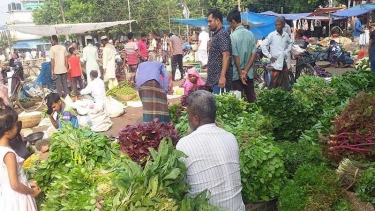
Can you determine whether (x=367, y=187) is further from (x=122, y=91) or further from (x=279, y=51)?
(x=122, y=91)

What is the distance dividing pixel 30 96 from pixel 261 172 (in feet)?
32.4

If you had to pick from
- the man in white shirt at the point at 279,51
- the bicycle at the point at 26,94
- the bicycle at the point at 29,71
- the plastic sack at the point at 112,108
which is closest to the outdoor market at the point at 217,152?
the man in white shirt at the point at 279,51

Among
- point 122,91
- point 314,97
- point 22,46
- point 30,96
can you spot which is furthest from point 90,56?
point 22,46

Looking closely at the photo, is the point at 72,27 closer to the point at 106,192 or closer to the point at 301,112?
the point at 301,112

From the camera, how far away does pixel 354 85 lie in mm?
5367

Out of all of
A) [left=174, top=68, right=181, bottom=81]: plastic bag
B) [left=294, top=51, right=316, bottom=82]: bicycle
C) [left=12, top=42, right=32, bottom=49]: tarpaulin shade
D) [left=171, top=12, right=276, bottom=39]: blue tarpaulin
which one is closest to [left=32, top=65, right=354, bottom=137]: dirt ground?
[left=174, top=68, right=181, bottom=81]: plastic bag

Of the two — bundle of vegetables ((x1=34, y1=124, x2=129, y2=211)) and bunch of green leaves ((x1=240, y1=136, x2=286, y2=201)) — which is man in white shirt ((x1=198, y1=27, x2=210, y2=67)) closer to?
bundle of vegetables ((x1=34, y1=124, x2=129, y2=211))

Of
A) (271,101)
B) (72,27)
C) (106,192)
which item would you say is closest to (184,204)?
(106,192)

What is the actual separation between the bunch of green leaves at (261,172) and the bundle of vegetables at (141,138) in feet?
2.30

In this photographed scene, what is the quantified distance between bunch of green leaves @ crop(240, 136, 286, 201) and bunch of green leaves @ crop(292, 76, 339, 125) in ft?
5.37

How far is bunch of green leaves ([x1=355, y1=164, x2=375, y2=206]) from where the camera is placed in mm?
3141

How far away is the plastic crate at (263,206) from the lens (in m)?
3.43

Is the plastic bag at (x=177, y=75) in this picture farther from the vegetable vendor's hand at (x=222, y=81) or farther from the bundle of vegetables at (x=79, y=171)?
the bundle of vegetables at (x=79, y=171)

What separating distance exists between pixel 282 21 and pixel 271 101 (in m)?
3.29
